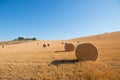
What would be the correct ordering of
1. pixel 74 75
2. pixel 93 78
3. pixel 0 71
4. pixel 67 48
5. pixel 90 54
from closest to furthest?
pixel 93 78, pixel 74 75, pixel 0 71, pixel 90 54, pixel 67 48

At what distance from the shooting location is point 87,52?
15.9 meters

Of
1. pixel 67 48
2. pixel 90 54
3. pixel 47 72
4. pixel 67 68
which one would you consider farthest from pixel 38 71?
pixel 67 48

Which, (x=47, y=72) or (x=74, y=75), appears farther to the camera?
(x=47, y=72)

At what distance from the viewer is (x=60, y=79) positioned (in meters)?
9.84

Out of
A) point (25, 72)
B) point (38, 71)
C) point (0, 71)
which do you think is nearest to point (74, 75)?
point (38, 71)

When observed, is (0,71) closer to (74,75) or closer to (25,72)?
(25,72)

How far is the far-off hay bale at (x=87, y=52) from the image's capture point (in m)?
15.7

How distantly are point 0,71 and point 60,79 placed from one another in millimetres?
5048

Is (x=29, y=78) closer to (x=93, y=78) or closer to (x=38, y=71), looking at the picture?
(x=38, y=71)

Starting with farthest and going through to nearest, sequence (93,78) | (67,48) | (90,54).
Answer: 1. (67,48)
2. (90,54)
3. (93,78)

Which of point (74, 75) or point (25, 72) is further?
point (25, 72)

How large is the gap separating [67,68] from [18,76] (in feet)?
9.92

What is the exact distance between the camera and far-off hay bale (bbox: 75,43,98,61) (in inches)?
617

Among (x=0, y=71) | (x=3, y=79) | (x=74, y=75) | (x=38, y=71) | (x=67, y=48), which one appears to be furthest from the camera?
(x=67, y=48)
